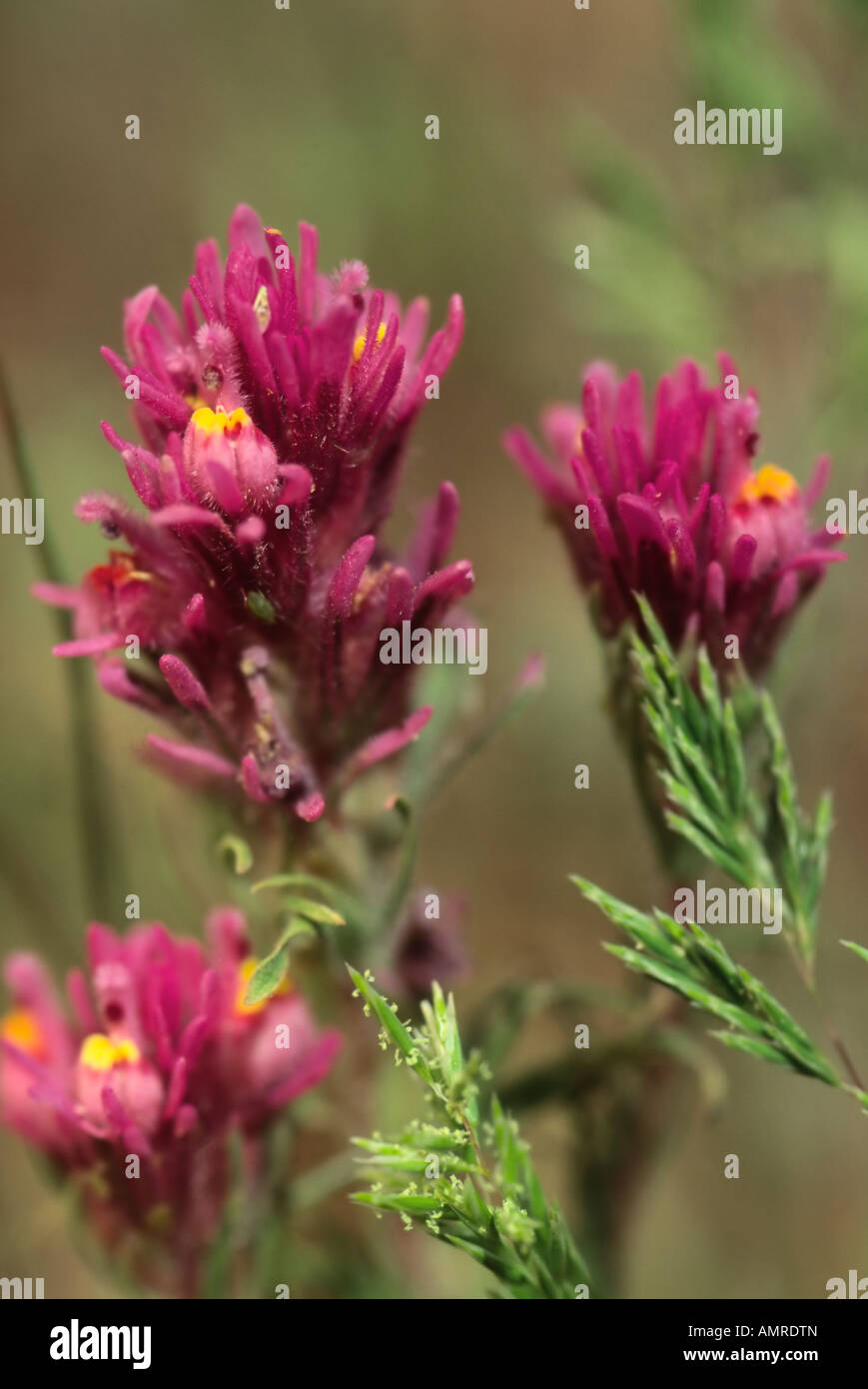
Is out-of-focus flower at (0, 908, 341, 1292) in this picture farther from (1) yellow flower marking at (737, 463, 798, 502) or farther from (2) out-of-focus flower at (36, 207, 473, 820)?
(1) yellow flower marking at (737, 463, 798, 502)

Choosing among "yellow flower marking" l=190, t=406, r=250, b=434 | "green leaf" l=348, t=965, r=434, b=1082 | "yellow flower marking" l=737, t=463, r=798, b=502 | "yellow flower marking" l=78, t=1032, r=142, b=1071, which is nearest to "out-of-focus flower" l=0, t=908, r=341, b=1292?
"yellow flower marking" l=78, t=1032, r=142, b=1071

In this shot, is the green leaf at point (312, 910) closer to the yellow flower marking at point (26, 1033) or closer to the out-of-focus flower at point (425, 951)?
the out-of-focus flower at point (425, 951)

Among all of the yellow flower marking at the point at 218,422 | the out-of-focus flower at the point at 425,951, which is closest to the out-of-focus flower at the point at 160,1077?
the out-of-focus flower at the point at 425,951

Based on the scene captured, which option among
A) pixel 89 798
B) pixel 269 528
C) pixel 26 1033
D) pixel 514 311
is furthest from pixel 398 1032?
pixel 514 311

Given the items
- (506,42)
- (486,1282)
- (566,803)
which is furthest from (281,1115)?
(506,42)

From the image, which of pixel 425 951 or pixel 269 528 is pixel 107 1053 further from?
pixel 269 528
